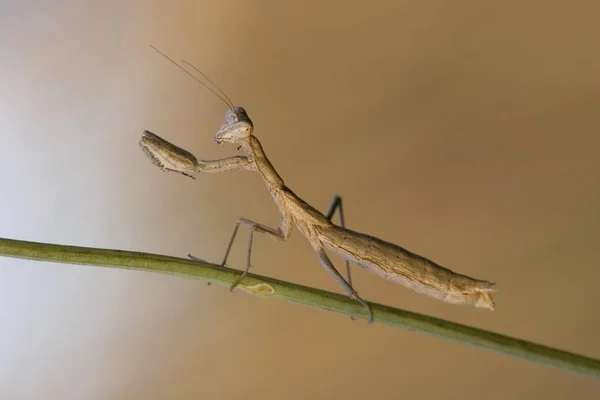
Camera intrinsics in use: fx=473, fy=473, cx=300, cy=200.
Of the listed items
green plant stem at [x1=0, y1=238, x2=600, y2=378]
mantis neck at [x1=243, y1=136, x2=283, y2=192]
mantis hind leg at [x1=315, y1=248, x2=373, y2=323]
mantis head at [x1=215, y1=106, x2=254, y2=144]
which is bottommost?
green plant stem at [x1=0, y1=238, x2=600, y2=378]

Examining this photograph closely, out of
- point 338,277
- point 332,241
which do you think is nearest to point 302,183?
point 332,241

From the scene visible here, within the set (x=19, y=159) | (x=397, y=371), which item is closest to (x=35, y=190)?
(x=19, y=159)

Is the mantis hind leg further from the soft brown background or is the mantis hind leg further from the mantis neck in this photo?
the soft brown background

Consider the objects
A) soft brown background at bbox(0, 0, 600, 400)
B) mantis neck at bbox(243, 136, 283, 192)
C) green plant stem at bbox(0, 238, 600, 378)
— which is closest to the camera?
green plant stem at bbox(0, 238, 600, 378)

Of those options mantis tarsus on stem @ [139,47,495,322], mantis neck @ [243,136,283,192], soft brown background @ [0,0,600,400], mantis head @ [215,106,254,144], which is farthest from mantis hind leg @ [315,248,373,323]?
soft brown background @ [0,0,600,400]

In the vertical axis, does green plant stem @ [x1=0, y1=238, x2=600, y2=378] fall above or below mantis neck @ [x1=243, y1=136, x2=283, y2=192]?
below

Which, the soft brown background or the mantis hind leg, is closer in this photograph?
the mantis hind leg

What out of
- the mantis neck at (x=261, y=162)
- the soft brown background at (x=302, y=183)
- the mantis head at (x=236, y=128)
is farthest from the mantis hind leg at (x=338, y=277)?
the soft brown background at (x=302, y=183)

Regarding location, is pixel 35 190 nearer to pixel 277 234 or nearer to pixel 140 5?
pixel 140 5
